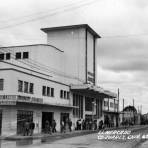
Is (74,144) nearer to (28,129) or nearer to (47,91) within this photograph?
(28,129)

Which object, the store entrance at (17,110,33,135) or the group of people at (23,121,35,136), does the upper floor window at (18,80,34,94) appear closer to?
the store entrance at (17,110,33,135)

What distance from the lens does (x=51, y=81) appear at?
173ft

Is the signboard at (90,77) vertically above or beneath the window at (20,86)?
above

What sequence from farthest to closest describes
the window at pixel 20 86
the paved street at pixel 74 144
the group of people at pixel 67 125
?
the group of people at pixel 67 125, the window at pixel 20 86, the paved street at pixel 74 144

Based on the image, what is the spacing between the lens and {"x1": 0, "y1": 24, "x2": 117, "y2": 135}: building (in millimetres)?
40875

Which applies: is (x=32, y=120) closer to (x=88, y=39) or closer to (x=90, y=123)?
(x=90, y=123)

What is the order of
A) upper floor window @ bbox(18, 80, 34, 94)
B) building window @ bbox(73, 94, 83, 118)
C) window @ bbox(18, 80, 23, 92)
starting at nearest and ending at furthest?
window @ bbox(18, 80, 23, 92), upper floor window @ bbox(18, 80, 34, 94), building window @ bbox(73, 94, 83, 118)

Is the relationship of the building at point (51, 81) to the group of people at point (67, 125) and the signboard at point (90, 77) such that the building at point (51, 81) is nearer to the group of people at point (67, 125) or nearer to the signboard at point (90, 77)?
the signboard at point (90, 77)

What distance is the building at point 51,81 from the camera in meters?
A: 40.9

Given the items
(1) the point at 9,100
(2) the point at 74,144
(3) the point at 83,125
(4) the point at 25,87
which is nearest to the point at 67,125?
(3) the point at 83,125

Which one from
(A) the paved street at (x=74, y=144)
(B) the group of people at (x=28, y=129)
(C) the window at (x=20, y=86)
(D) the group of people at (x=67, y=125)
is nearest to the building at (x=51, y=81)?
(C) the window at (x=20, y=86)

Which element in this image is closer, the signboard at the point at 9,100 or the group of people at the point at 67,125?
the signboard at the point at 9,100

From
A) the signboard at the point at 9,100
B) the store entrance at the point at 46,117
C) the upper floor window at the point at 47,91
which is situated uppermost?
the upper floor window at the point at 47,91

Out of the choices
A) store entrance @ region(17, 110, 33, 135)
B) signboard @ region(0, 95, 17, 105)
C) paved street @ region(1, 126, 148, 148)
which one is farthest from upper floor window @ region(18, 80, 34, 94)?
paved street @ region(1, 126, 148, 148)
